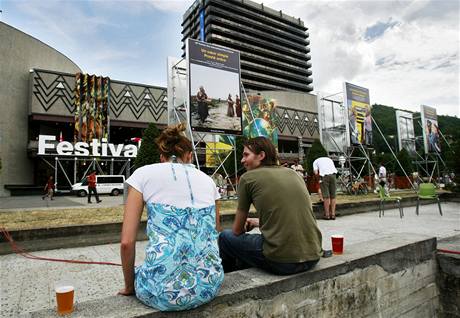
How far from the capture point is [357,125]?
16188 mm

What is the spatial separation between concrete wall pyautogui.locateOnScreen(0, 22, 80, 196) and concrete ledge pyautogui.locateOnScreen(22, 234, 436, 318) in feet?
87.6

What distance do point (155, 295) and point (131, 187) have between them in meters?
0.55

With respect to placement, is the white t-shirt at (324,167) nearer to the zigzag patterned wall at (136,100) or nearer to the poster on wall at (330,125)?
the poster on wall at (330,125)

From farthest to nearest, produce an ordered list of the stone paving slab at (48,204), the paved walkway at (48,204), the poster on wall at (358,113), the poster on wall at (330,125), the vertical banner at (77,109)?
the vertical banner at (77,109), the poster on wall at (330,125), the poster on wall at (358,113), the paved walkway at (48,204), the stone paving slab at (48,204)

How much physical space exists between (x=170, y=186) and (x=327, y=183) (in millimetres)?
5953

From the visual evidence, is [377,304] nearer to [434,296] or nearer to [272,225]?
[434,296]

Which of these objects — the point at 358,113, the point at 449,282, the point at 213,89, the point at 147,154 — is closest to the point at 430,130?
the point at 358,113

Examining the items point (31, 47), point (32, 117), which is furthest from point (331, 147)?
point (31, 47)

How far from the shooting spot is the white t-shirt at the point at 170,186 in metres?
1.52

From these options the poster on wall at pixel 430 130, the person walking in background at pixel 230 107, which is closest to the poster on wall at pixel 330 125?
the poster on wall at pixel 430 130

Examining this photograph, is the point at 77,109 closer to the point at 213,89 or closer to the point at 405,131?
the point at 213,89

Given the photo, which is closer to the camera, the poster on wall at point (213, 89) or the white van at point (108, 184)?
the poster on wall at point (213, 89)

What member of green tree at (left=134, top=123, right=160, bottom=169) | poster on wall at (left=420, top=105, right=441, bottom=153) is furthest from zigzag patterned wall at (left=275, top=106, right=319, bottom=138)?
green tree at (left=134, top=123, right=160, bottom=169)

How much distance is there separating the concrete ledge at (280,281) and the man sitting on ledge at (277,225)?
0.11m
